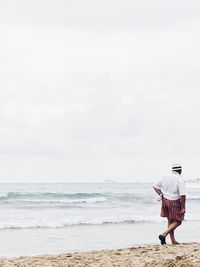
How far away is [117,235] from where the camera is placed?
55.1 feet

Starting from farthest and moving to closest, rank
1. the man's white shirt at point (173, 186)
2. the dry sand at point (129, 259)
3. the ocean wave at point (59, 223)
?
1. the ocean wave at point (59, 223)
2. the man's white shirt at point (173, 186)
3. the dry sand at point (129, 259)

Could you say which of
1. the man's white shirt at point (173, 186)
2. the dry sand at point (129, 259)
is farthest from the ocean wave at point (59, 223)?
the dry sand at point (129, 259)

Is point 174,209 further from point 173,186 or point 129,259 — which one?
point 129,259

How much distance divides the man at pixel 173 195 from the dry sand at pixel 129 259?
78cm

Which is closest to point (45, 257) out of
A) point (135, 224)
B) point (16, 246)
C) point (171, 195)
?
point (171, 195)

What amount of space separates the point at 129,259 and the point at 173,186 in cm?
221

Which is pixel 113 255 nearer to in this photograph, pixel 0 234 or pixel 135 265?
pixel 135 265

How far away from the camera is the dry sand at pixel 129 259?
8.36 meters

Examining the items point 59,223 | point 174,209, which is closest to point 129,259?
point 174,209

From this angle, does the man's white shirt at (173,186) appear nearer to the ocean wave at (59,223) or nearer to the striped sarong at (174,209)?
the striped sarong at (174,209)

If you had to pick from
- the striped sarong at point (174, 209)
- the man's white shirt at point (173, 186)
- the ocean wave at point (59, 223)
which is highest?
the man's white shirt at point (173, 186)

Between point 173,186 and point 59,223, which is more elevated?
point 173,186

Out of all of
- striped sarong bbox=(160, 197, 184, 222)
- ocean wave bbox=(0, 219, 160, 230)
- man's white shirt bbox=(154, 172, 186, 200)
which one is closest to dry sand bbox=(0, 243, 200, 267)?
striped sarong bbox=(160, 197, 184, 222)

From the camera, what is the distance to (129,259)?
28.3ft
